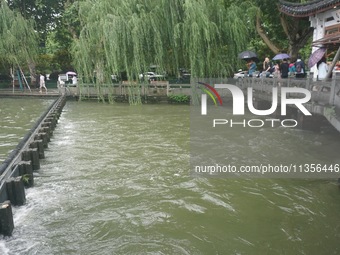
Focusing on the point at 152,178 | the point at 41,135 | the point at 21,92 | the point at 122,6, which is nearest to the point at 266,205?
the point at 152,178

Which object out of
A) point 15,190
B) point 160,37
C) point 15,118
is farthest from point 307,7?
point 15,190

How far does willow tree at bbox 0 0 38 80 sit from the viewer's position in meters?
20.5

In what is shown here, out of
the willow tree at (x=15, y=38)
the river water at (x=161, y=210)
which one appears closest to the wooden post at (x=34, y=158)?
the river water at (x=161, y=210)

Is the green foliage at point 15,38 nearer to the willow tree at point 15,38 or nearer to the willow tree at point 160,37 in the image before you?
the willow tree at point 15,38

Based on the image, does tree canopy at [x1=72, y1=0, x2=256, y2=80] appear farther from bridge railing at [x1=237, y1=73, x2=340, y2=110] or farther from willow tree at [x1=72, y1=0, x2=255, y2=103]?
bridge railing at [x1=237, y1=73, x2=340, y2=110]

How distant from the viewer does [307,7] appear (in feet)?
46.0

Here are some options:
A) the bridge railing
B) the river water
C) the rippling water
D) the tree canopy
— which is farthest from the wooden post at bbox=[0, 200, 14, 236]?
the tree canopy

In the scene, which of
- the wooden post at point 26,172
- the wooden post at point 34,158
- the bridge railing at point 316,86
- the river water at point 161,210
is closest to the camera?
the river water at point 161,210

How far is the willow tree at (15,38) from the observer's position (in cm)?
2047

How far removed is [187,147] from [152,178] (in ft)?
8.40

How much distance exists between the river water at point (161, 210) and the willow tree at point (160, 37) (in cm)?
806

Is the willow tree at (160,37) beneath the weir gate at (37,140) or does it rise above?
above

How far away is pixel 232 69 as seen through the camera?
17.4m

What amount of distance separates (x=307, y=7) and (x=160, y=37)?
21.4 ft
